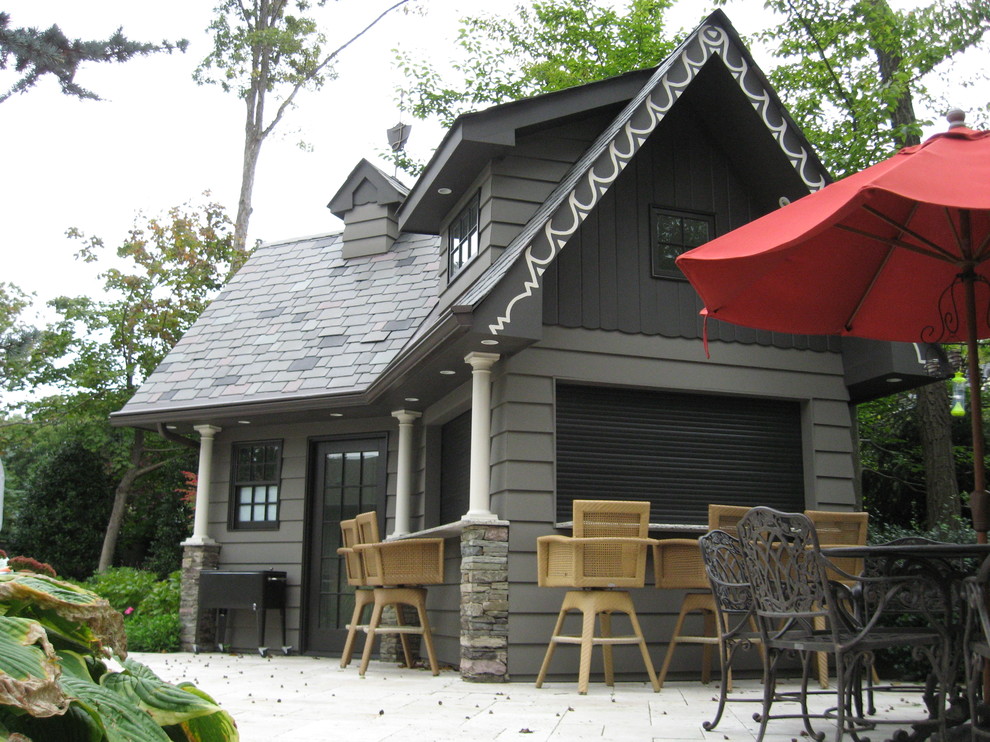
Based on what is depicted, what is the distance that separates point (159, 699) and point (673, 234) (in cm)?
651

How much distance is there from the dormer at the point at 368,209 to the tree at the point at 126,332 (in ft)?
16.4

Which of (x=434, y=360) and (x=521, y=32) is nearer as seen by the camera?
(x=434, y=360)

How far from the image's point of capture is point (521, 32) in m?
17.8

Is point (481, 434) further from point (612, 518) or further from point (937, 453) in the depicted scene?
point (937, 453)

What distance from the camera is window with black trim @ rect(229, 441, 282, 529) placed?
9469 millimetres

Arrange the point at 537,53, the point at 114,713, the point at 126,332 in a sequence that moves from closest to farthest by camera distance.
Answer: the point at 114,713, the point at 126,332, the point at 537,53

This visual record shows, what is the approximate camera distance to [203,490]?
956 centimetres

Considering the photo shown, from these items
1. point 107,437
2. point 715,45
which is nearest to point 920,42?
point 715,45

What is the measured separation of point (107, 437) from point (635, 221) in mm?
10031

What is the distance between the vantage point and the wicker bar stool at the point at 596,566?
5.54 m

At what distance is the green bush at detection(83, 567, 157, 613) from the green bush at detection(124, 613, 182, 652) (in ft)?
3.66

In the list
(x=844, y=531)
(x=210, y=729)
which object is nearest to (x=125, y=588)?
(x=844, y=531)

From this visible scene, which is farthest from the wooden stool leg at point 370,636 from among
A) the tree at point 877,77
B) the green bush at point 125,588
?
the tree at point 877,77

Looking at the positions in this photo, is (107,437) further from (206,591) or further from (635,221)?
(635,221)
